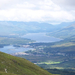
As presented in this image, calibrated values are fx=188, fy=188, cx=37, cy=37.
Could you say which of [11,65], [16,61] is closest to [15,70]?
[11,65]

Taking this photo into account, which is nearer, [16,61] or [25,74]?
[25,74]

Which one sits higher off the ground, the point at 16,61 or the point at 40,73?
the point at 16,61

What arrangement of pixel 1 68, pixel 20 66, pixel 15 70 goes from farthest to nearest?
pixel 20 66
pixel 15 70
pixel 1 68

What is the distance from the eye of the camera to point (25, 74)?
122m

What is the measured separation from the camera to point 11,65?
122 metres

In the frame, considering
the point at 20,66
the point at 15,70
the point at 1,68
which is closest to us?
the point at 1,68

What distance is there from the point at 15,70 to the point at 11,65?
500 cm

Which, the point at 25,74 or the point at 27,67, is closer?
the point at 25,74

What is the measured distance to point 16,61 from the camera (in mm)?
134000

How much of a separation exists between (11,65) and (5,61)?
4.95 m

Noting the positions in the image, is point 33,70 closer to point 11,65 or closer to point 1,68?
point 11,65

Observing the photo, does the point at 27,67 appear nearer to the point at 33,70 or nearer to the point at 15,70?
the point at 33,70

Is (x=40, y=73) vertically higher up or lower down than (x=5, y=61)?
lower down

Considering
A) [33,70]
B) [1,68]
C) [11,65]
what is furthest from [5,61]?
[33,70]
